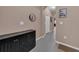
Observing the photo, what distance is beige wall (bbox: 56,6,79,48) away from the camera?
4.87 meters

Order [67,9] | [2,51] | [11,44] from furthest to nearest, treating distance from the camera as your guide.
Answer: [67,9] → [11,44] → [2,51]

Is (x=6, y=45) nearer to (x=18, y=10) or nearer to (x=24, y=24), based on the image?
(x=18, y=10)

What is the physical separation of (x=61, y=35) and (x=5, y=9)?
3.58 meters

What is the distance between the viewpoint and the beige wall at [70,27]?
4.87 m

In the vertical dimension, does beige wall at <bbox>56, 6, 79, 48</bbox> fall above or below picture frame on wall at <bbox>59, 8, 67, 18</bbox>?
below

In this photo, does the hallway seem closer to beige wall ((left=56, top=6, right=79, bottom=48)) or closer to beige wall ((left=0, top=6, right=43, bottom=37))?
beige wall ((left=56, top=6, right=79, bottom=48))

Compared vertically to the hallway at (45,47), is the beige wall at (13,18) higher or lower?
higher

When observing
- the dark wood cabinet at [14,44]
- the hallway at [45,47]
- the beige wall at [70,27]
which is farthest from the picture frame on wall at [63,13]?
the dark wood cabinet at [14,44]

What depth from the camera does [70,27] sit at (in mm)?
5285

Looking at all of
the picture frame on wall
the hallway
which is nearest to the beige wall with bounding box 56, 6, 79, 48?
the picture frame on wall

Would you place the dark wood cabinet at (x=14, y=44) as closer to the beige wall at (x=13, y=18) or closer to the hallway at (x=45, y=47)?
the beige wall at (x=13, y=18)

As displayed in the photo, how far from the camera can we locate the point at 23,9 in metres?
5.17
